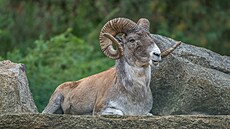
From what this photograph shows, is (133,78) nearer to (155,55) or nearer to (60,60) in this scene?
(155,55)

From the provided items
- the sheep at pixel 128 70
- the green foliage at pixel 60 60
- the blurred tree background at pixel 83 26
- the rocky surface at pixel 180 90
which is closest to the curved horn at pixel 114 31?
the sheep at pixel 128 70

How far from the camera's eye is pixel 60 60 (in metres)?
26.5

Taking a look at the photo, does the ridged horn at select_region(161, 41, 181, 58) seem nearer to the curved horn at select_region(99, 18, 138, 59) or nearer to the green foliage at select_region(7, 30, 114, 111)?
the curved horn at select_region(99, 18, 138, 59)

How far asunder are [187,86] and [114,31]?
51.8 inches

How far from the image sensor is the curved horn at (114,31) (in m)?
14.4

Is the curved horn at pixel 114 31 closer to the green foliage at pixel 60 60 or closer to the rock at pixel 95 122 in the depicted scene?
the rock at pixel 95 122

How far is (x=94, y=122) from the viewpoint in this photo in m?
11.9

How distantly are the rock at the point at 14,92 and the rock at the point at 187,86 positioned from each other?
2024mm

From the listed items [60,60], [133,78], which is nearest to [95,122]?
[133,78]

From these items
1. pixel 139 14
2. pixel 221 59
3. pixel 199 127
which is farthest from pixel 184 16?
A: pixel 199 127

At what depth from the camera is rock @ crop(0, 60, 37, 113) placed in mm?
13484

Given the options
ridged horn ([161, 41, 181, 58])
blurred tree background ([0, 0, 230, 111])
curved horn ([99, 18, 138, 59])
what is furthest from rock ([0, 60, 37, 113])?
blurred tree background ([0, 0, 230, 111])

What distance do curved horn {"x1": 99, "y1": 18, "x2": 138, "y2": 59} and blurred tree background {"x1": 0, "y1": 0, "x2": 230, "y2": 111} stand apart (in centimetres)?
925

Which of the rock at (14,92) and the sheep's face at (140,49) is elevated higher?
the sheep's face at (140,49)
